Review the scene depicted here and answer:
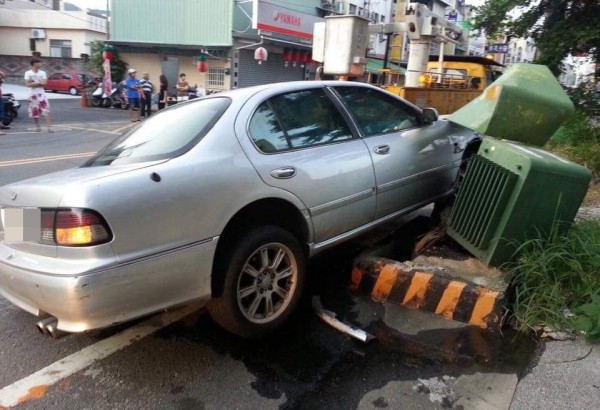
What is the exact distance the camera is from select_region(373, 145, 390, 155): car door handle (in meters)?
3.87

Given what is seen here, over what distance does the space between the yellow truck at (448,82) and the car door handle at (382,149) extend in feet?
18.8

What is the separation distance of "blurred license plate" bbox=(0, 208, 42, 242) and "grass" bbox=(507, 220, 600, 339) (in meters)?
2.90

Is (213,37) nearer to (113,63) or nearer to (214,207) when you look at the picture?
(113,63)

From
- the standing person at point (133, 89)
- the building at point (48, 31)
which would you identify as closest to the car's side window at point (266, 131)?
the standing person at point (133, 89)

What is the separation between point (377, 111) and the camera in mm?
4184

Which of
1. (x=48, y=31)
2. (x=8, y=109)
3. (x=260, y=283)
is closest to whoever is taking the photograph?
(x=260, y=283)

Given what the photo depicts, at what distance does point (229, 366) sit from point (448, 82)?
10.5m

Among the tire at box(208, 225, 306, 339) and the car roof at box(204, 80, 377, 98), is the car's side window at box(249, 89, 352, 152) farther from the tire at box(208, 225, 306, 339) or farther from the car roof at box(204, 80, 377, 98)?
the tire at box(208, 225, 306, 339)

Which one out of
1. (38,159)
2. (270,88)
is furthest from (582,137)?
(38,159)

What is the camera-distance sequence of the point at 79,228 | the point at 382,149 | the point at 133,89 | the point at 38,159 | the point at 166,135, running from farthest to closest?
the point at 133,89 → the point at 38,159 → the point at 382,149 → the point at 166,135 → the point at 79,228

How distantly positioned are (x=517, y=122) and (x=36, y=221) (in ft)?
11.2

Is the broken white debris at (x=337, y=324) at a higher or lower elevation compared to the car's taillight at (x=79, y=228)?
lower

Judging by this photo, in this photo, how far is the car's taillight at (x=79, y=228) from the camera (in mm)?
2365

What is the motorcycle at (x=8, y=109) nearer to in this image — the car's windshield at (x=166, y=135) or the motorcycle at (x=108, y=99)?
the motorcycle at (x=108, y=99)
